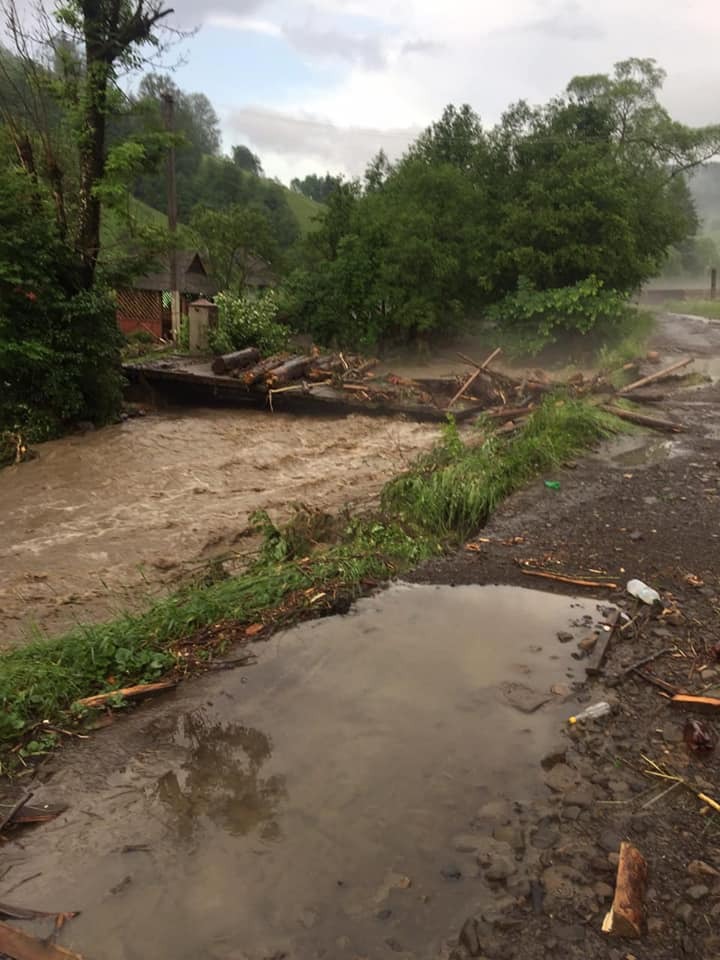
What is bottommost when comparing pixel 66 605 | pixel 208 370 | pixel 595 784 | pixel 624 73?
pixel 66 605

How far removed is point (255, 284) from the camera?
38.7m

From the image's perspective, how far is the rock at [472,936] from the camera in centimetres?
263

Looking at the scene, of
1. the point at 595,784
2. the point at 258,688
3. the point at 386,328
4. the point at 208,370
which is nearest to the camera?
the point at 595,784

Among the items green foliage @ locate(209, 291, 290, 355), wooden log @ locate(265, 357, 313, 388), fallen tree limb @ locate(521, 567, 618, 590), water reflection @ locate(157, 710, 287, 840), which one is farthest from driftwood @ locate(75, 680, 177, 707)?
green foliage @ locate(209, 291, 290, 355)

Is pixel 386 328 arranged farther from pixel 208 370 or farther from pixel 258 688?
pixel 258 688

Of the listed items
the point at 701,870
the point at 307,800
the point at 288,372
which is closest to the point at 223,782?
the point at 307,800

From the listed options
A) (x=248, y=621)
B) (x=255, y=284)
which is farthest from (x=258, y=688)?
(x=255, y=284)

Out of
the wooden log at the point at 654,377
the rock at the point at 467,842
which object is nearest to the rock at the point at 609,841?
the rock at the point at 467,842

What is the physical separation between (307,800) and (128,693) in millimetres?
1534

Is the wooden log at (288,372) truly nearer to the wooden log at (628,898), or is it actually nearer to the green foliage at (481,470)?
the green foliage at (481,470)

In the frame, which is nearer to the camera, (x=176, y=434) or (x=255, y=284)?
(x=176, y=434)

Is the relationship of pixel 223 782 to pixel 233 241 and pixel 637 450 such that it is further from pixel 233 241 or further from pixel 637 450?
pixel 233 241

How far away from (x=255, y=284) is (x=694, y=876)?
38.7m

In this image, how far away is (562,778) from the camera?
3555 millimetres
